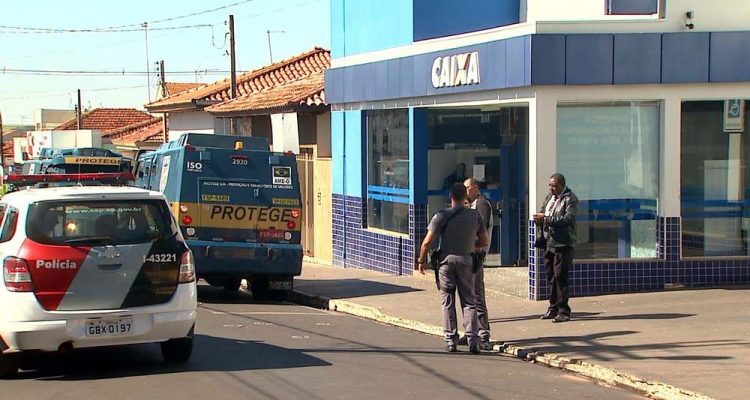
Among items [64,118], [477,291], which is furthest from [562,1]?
[64,118]

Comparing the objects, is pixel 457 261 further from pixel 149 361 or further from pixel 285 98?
pixel 285 98

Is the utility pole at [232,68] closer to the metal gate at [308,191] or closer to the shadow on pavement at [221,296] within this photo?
the metal gate at [308,191]

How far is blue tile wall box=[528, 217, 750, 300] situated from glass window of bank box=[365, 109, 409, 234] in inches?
166

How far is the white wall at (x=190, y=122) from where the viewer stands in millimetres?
32062

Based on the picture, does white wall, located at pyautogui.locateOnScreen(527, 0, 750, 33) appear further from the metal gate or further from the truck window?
the metal gate

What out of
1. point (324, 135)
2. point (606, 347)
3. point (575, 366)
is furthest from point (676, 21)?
point (324, 135)

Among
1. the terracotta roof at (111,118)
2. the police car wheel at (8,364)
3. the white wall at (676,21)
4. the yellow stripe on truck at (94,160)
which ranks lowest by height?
the police car wheel at (8,364)

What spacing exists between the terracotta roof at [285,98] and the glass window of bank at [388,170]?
3.10m

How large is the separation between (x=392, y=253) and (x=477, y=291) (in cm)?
726

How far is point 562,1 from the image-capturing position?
15953 mm

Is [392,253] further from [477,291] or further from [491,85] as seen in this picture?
[477,291]

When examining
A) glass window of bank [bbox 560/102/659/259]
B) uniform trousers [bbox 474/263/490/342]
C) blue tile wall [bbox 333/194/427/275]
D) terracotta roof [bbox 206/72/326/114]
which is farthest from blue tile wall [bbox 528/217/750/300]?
terracotta roof [bbox 206/72/326/114]

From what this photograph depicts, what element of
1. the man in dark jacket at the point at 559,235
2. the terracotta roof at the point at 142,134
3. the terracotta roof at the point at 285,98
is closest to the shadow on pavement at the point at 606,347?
the man in dark jacket at the point at 559,235

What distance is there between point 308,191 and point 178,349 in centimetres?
A: 1379
